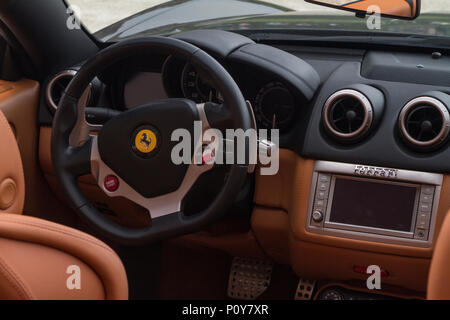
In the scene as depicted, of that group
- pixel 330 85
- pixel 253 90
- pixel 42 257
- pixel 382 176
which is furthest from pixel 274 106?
pixel 42 257

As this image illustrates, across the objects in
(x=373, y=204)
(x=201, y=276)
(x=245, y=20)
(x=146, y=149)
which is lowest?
(x=201, y=276)

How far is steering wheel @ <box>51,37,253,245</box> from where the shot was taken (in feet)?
5.54

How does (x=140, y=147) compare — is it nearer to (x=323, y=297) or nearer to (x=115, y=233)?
(x=115, y=233)

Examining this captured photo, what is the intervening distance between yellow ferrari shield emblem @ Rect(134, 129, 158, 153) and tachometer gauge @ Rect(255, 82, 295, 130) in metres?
0.55

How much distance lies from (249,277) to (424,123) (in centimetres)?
103

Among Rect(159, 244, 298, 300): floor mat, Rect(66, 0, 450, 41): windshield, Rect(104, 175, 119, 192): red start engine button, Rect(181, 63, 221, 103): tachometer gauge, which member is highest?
Rect(66, 0, 450, 41): windshield

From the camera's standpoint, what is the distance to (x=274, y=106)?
219 cm

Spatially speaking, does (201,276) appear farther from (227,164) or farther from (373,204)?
(227,164)

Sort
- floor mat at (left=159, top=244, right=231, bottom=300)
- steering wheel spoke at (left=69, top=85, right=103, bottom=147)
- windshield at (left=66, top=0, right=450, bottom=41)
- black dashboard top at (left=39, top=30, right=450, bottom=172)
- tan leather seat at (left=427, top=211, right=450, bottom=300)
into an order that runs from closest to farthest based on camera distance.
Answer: tan leather seat at (left=427, top=211, right=450, bottom=300), steering wheel spoke at (left=69, top=85, right=103, bottom=147), black dashboard top at (left=39, top=30, right=450, bottom=172), windshield at (left=66, top=0, right=450, bottom=41), floor mat at (left=159, top=244, right=231, bottom=300)

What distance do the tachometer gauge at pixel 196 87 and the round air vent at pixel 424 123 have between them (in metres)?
0.62

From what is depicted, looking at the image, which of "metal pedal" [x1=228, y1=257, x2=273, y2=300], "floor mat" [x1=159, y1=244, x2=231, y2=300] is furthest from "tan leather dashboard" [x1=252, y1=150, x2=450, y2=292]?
"floor mat" [x1=159, y1=244, x2=231, y2=300]

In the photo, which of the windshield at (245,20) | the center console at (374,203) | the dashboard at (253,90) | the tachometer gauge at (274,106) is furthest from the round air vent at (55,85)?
the center console at (374,203)

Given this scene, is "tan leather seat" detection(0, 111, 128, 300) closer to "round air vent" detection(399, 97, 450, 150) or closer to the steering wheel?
the steering wheel

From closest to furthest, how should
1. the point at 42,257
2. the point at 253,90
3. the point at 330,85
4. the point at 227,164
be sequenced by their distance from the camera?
the point at 42,257
the point at 227,164
the point at 330,85
the point at 253,90
